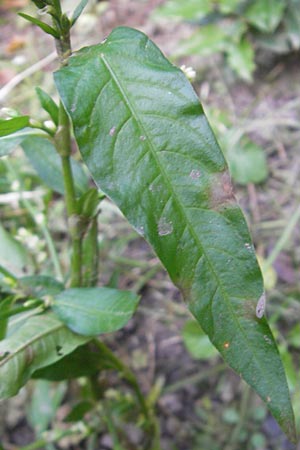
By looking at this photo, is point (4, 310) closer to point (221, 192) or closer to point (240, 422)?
point (221, 192)

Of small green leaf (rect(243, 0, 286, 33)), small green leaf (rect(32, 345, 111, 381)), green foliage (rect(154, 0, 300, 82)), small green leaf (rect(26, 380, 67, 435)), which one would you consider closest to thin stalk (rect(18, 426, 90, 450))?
small green leaf (rect(26, 380, 67, 435))

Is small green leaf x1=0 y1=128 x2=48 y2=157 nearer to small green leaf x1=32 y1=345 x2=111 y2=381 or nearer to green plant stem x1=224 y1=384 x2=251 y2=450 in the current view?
small green leaf x1=32 y1=345 x2=111 y2=381

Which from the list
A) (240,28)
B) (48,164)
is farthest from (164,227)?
(240,28)

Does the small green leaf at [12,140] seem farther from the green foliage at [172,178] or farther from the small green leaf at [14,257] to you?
the small green leaf at [14,257]

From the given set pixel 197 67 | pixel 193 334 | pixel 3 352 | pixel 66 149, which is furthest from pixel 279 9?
pixel 3 352

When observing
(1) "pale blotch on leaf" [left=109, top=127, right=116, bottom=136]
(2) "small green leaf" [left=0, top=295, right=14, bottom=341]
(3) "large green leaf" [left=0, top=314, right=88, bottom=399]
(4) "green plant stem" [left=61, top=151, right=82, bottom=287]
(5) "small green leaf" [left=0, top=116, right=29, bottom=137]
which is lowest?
(3) "large green leaf" [left=0, top=314, right=88, bottom=399]

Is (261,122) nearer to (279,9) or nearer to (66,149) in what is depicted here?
(279,9)

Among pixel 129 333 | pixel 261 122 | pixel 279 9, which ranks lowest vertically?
pixel 129 333

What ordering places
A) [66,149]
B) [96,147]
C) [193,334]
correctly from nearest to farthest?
[96,147]
[66,149]
[193,334]
